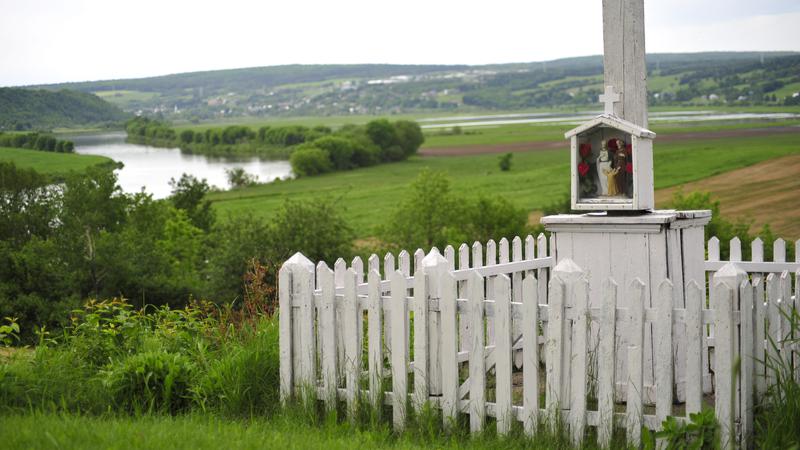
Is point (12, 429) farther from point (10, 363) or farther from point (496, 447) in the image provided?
point (496, 447)

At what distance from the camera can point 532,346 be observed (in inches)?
223

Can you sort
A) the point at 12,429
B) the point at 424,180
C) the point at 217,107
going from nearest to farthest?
the point at 12,429, the point at 424,180, the point at 217,107

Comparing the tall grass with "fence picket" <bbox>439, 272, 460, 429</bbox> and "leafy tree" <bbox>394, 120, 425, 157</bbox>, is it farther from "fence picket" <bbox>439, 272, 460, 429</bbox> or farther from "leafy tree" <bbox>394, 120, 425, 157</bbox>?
"leafy tree" <bbox>394, 120, 425, 157</bbox>

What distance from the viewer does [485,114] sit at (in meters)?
167

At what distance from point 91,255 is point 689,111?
39.7m

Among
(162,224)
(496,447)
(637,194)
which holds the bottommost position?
(162,224)

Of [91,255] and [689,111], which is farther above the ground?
[689,111]

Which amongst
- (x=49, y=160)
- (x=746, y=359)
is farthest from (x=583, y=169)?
(x=49, y=160)

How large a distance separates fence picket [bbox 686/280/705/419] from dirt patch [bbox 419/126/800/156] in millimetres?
39036

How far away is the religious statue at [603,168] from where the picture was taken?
745cm

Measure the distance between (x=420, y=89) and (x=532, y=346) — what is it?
631 feet

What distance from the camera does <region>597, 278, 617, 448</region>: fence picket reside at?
5410 mm

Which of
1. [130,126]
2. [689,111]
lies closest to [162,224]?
[130,126]

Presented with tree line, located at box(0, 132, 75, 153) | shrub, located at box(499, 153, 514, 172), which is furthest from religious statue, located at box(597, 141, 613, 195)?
shrub, located at box(499, 153, 514, 172)
